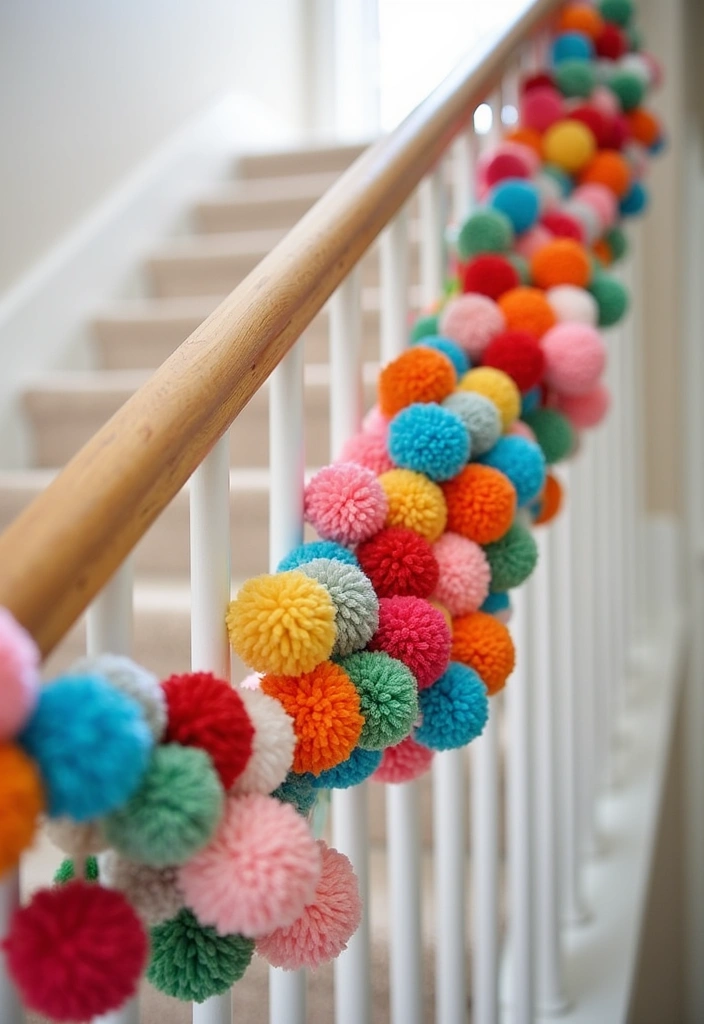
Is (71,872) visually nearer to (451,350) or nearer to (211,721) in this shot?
A: (211,721)

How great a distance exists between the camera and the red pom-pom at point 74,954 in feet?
1.24

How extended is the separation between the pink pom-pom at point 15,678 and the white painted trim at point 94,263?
1.52m

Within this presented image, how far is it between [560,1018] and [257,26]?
2912 mm

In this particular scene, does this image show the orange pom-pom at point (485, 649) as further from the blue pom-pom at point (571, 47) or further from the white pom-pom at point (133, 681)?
the blue pom-pom at point (571, 47)

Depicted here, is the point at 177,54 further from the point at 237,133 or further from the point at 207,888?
the point at 207,888

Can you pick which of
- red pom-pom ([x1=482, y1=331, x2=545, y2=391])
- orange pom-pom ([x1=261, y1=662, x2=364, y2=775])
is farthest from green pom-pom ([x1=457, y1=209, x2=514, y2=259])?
orange pom-pom ([x1=261, y1=662, x2=364, y2=775])

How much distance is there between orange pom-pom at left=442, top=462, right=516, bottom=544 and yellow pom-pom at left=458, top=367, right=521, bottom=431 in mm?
98

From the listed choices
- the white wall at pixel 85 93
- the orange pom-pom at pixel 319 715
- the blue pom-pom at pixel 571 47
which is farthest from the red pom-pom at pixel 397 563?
the white wall at pixel 85 93

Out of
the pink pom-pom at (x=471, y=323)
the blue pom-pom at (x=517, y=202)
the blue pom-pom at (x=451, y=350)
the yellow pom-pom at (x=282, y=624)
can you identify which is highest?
the blue pom-pom at (x=517, y=202)

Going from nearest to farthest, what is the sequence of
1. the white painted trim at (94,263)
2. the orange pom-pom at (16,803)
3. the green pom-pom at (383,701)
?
the orange pom-pom at (16,803) → the green pom-pom at (383,701) → the white painted trim at (94,263)

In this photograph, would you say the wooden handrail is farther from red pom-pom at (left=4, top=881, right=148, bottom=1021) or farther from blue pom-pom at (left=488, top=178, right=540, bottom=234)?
blue pom-pom at (left=488, top=178, right=540, bottom=234)

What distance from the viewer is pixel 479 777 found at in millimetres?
1019

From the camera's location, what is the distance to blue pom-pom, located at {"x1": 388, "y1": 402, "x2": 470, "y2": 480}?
75cm

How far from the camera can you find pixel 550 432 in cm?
101
